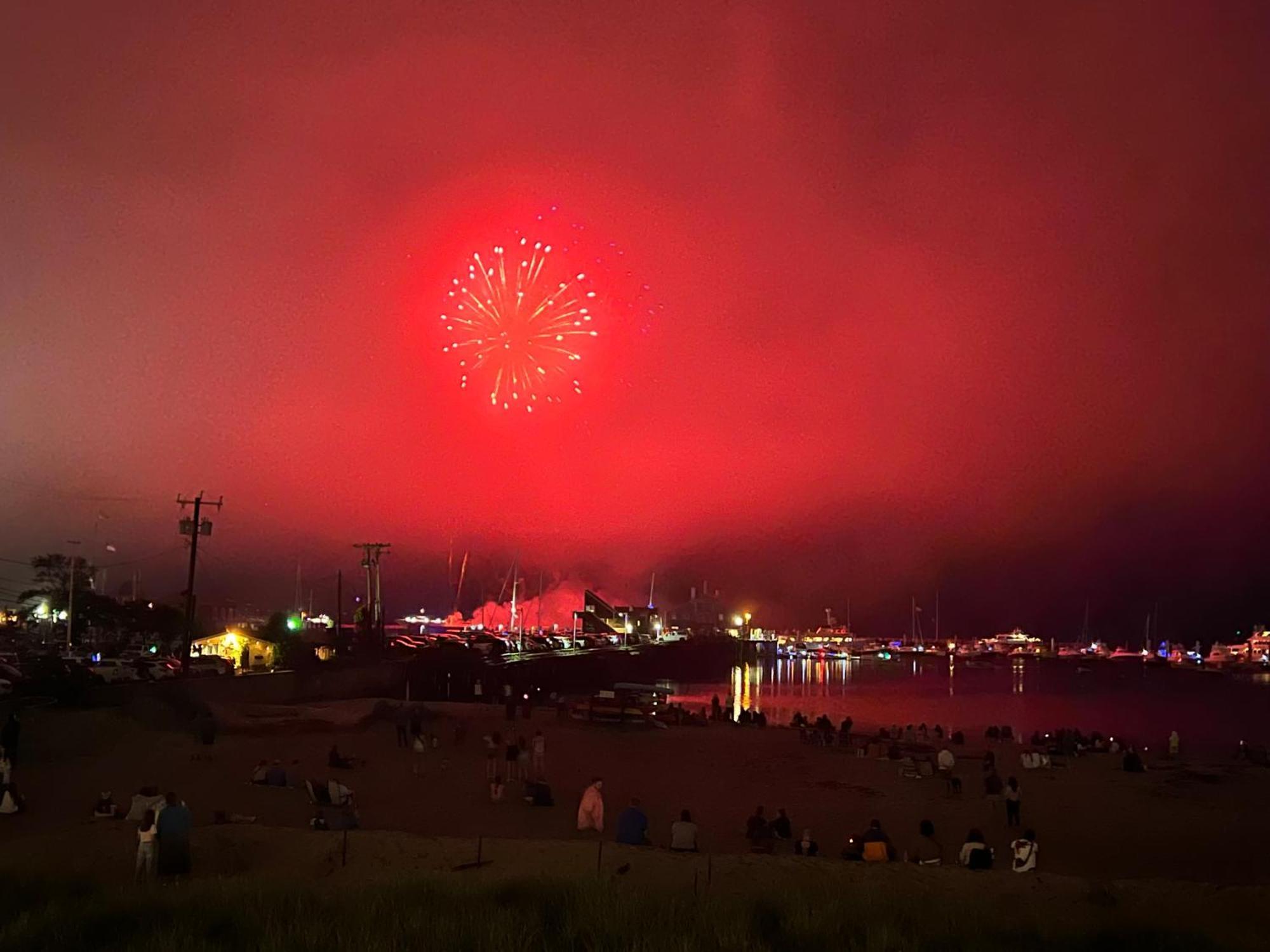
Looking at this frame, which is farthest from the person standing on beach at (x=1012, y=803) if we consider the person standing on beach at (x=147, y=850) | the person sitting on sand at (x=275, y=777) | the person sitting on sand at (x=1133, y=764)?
the person standing on beach at (x=147, y=850)

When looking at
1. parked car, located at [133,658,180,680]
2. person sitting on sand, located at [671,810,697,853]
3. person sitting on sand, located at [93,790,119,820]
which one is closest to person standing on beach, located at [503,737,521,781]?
person sitting on sand, located at [671,810,697,853]

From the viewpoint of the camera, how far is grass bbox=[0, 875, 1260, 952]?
30.7 feet

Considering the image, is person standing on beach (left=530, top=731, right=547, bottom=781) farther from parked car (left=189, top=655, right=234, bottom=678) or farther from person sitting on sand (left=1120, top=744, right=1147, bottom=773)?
person sitting on sand (left=1120, top=744, right=1147, bottom=773)

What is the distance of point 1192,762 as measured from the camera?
40750 mm

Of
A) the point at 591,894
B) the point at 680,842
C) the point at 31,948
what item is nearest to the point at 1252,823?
the point at 680,842

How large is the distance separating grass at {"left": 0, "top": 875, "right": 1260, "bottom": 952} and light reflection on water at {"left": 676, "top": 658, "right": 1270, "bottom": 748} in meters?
46.3

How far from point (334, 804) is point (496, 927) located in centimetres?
1224

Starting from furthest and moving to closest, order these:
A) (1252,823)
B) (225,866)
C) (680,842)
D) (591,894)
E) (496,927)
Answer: (1252,823) → (680,842) → (225,866) → (591,894) → (496,927)

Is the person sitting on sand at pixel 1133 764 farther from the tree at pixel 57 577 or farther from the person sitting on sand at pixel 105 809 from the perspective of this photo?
the tree at pixel 57 577

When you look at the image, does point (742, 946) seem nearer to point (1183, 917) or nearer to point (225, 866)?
point (1183, 917)

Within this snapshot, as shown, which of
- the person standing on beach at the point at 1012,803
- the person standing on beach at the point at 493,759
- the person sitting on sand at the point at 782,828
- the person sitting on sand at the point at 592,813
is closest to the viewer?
the person sitting on sand at the point at 592,813

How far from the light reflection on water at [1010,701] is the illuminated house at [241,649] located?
88.9 ft

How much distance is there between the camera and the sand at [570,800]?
15.5 metres

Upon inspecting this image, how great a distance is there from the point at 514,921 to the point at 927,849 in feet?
43.0
